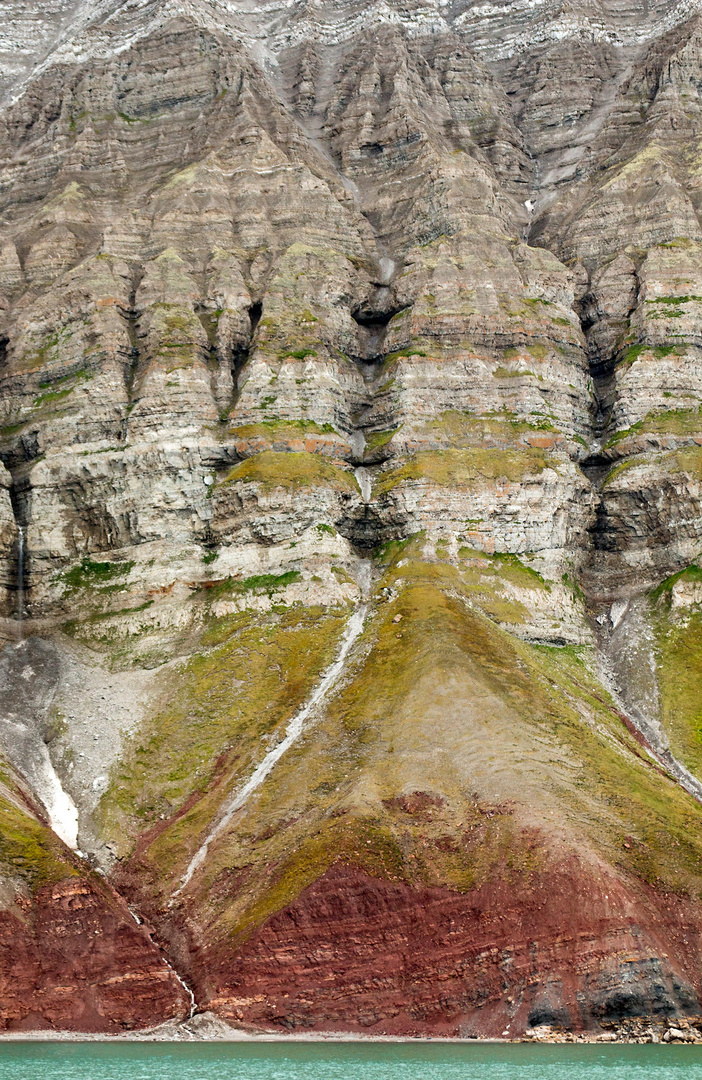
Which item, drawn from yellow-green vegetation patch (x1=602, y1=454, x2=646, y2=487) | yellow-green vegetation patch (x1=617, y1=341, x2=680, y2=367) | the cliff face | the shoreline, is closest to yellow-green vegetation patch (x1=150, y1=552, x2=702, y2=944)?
the cliff face

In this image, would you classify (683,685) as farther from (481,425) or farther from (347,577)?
(481,425)

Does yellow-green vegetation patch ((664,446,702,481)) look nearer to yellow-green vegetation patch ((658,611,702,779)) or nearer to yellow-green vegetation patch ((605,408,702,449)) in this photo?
yellow-green vegetation patch ((605,408,702,449))

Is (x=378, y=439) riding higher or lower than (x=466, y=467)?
higher

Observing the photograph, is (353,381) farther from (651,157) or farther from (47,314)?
(651,157)

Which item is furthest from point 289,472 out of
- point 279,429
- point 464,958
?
point 464,958

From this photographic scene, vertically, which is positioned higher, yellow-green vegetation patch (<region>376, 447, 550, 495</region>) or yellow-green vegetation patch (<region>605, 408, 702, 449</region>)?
yellow-green vegetation patch (<region>605, 408, 702, 449</region>)

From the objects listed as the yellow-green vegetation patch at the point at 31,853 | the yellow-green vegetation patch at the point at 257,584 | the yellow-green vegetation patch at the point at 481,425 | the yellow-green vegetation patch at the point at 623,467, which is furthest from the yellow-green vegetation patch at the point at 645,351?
the yellow-green vegetation patch at the point at 31,853

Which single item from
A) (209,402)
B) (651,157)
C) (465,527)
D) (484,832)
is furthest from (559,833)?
(651,157)
